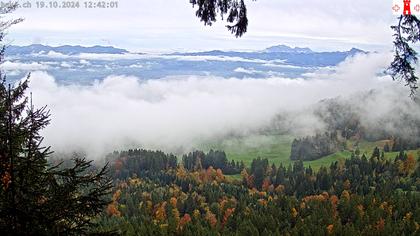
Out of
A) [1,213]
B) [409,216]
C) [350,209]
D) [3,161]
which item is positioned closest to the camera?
[1,213]

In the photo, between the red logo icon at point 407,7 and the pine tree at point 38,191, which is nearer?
the pine tree at point 38,191

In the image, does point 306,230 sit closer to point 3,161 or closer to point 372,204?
point 372,204

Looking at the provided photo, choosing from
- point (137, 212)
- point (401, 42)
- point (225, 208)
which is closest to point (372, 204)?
point (225, 208)

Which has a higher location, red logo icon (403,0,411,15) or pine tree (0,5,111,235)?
red logo icon (403,0,411,15)

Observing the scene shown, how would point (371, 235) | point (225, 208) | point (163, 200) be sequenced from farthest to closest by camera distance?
point (163, 200) < point (225, 208) < point (371, 235)

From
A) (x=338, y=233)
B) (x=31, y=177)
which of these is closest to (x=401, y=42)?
(x=31, y=177)

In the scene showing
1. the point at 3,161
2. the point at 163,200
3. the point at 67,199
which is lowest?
the point at 163,200

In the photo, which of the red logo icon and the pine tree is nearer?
the pine tree

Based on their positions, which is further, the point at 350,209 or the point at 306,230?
the point at 350,209

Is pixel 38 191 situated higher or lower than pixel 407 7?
lower

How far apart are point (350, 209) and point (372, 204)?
23.2 feet

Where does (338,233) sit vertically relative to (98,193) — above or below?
below

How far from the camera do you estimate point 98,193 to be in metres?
12.3

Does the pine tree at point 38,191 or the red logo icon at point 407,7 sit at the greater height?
the red logo icon at point 407,7
